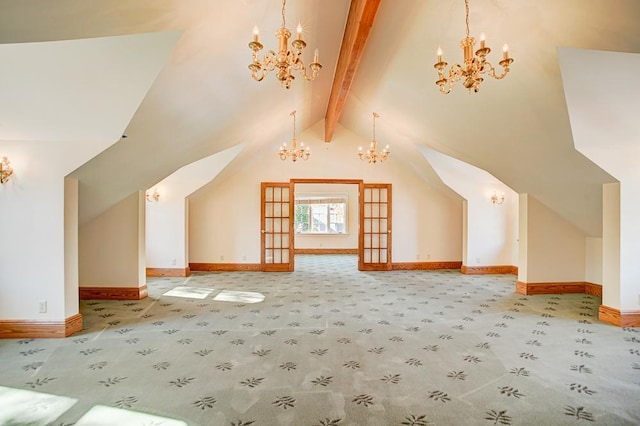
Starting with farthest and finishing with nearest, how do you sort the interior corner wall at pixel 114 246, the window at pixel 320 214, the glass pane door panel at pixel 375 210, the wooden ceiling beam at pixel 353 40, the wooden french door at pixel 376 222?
the window at pixel 320 214 < the glass pane door panel at pixel 375 210 < the wooden french door at pixel 376 222 < the interior corner wall at pixel 114 246 < the wooden ceiling beam at pixel 353 40

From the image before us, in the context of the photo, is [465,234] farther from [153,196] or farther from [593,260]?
[153,196]

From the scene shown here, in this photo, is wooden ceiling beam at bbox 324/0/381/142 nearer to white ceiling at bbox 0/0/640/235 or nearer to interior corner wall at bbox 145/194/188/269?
white ceiling at bbox 0/0/640/235

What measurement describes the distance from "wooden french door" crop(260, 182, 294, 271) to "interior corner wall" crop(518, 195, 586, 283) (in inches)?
206

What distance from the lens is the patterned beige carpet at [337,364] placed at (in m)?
2.39

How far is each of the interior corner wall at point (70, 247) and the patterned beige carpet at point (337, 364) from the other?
419 millimetres

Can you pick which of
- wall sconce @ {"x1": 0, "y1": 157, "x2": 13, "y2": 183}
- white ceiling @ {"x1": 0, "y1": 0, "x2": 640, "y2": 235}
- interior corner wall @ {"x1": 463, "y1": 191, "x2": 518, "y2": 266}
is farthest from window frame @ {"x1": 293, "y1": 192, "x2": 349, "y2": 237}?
wall sconce @ {"x1": 0, "y1": 157, "x2": 13, "y2": 183}

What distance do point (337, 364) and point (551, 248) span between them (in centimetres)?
516

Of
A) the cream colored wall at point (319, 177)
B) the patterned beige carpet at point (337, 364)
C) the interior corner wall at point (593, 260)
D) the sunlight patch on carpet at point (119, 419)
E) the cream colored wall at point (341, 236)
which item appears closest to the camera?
the sunlight patch on carpet at point (119, 419)

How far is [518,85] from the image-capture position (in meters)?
3.50

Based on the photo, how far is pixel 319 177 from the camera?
868 cm

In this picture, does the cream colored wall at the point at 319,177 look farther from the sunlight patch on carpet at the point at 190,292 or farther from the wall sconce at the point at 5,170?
the wall sconce at the point at 5,170

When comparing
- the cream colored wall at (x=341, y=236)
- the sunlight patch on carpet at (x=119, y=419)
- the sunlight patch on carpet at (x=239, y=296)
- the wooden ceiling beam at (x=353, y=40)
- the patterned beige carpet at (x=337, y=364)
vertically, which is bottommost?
the sunlight patch on carpet at (x=239, y=296)

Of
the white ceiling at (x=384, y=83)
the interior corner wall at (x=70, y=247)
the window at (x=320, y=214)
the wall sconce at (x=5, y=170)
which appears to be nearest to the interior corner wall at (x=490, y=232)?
the white ceiling at (x=384, y=83)

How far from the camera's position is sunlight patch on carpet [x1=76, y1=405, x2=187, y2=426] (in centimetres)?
224
